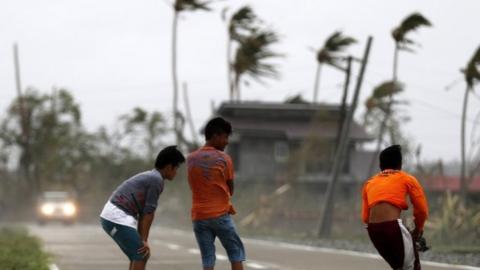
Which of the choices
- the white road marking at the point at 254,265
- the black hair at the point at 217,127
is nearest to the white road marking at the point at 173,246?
the white road marking at the point at 254,265

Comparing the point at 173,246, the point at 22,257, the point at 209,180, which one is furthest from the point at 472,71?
the point at 209,180

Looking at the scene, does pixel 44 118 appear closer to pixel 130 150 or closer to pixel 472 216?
pixel 130 150

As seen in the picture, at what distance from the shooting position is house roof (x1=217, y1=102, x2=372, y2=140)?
217ft

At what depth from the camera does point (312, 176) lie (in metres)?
65.2

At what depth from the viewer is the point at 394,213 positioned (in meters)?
9.67

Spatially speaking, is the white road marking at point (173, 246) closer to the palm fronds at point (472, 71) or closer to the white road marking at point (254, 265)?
the white road marking at point (254, 265)

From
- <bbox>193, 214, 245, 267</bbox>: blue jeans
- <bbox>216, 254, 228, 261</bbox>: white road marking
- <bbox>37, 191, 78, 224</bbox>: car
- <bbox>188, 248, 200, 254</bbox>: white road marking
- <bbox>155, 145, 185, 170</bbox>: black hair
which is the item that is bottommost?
<bbox>37, 191, 78, 224</bbox>: car

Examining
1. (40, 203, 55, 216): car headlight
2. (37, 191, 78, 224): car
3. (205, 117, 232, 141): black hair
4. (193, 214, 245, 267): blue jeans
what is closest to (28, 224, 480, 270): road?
(193, 214, 245, 267): blue jeans

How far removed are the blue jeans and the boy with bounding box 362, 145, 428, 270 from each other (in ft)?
4.94

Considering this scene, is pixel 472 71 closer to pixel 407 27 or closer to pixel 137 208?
pixel 407 27

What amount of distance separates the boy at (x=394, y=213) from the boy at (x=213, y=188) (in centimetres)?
148

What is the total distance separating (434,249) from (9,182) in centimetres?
6444

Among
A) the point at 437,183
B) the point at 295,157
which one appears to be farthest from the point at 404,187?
the point at 295,157

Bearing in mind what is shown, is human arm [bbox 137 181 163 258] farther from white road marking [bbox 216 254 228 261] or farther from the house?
the house
